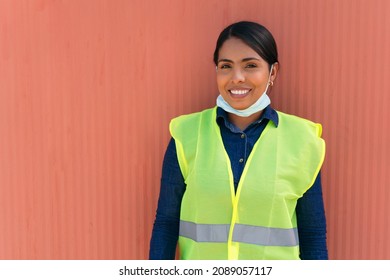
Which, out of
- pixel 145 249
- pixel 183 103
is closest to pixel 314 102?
pixel 183 103

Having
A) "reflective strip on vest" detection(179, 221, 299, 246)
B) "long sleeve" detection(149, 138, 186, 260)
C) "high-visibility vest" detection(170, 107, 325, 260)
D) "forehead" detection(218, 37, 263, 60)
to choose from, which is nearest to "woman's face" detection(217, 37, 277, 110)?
"forehead" detection(218, 37, 263, 60)

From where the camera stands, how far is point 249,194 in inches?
63.1

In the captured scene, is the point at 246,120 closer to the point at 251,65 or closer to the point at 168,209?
the point at 251,65

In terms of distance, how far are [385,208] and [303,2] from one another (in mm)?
850

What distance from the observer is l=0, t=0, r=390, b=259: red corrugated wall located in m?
1.90

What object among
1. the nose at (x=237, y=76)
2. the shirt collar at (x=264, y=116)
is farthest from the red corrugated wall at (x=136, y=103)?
the nose at (x=237, y=76)

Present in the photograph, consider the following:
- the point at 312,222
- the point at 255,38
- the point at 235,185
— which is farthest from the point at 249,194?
the point at 255,38

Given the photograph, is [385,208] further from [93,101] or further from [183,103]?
[93,101]

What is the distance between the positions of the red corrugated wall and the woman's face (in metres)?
0.29

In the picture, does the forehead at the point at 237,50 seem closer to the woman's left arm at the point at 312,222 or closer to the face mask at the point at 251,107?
the face mask at the point at 251,107

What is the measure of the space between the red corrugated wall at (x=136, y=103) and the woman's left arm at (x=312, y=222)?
0.98 ft

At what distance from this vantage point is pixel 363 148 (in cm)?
192

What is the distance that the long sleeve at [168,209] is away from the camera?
1720 mm

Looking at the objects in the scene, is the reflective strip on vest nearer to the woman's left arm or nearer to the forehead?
the woman's left arm
